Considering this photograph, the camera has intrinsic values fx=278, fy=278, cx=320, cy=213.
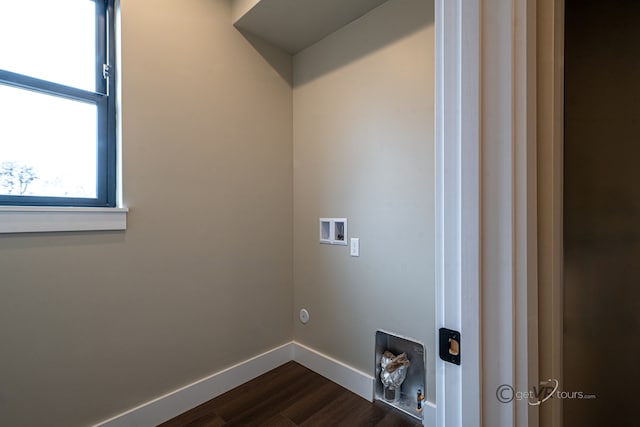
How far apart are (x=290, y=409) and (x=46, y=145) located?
1.94 metres

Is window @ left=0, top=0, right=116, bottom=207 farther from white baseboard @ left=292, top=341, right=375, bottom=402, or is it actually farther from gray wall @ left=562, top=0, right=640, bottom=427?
gray wall @ left=562, top=0, right=640, bottom=427

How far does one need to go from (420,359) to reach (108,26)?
8.50ft

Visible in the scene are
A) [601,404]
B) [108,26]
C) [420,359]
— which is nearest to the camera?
[601,404]

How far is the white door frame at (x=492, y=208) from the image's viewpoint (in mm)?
535

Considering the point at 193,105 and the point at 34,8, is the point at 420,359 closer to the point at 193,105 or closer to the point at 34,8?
the point at 193,105

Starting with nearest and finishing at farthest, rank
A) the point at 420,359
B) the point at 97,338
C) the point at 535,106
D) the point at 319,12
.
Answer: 1. the point at 535,106
2. the point at 97,338
3. the point at 420,359
4. the point at 319,12

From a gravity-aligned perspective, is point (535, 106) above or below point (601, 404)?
above

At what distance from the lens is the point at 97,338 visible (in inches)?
55.7

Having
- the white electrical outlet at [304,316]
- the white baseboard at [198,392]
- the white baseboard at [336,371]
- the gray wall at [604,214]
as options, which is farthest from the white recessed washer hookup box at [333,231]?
the gray wall at [604,214]

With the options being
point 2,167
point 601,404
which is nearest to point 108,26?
point 2,167

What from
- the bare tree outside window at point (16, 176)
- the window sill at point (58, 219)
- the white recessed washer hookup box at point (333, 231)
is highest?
the bare tree outside window at point (16, 176)

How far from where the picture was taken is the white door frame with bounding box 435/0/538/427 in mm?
535

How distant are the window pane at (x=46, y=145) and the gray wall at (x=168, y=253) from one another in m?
0.19
